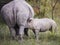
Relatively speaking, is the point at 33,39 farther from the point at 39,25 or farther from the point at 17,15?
the point at 17,15

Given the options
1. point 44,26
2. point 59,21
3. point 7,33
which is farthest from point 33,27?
point 59,21

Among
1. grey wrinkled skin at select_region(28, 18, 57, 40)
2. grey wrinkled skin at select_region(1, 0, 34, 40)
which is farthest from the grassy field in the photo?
grey wrinkled skin at select_region(1, 0, 34, 40)

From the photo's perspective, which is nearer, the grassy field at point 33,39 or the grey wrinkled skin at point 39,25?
the grassy field at point 33,39

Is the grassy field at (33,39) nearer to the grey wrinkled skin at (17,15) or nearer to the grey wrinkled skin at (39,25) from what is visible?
the grey wrinkled skin at (39,25)

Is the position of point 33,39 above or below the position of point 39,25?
below

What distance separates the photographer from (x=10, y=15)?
356 inches

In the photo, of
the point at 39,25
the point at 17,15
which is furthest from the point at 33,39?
the point at 17,15

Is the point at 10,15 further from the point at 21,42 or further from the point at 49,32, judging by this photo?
the point at 49,32

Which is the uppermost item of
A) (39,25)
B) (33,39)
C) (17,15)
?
(17,15)

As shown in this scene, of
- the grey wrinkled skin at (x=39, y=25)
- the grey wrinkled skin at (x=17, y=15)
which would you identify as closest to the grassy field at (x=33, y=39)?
the grey wrinkled skin at (x=39, y=25)

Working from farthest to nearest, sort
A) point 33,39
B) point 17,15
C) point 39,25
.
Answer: point 39,25
point 33,39
point 17,15

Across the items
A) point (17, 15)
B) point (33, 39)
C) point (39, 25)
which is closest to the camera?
point (17, 15)

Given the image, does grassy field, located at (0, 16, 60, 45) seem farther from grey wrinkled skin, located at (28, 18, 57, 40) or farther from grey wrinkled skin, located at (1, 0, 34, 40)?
grey wrinkled skin, located at (1, 0, 34, 40)

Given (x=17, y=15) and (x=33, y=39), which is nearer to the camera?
(x=17, y=15)
